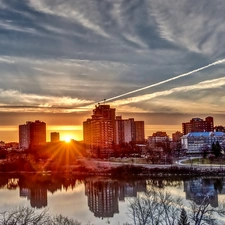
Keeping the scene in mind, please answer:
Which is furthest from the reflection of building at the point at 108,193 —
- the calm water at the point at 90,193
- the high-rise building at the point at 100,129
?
the high-rise building at the point at 100,129

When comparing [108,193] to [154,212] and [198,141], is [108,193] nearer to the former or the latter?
[154,212]

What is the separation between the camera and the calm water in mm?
11695

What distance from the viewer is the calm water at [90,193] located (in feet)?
38.4

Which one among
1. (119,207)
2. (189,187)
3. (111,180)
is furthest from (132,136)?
(119,207)

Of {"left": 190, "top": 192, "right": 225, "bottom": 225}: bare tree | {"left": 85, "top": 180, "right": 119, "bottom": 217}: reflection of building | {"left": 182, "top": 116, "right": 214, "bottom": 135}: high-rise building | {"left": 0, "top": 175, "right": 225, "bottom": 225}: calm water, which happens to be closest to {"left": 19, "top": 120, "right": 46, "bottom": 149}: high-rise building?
{"left": 182, "top": 116, "right": 214, "bottom": 135}: high-rise building

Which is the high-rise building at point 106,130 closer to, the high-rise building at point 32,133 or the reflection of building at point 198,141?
the high-rise building at point 32,133

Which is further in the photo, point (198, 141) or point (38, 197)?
point (198, 141)

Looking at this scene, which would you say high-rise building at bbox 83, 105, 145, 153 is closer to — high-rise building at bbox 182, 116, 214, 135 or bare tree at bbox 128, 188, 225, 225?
high-rise building at bbox 182, 116, 214, 135

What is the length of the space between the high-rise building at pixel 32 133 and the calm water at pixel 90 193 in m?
30.1

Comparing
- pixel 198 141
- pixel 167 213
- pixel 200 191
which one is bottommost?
pixel 200 191

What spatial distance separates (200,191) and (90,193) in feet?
14.4

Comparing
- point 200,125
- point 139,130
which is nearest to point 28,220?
point 200,125

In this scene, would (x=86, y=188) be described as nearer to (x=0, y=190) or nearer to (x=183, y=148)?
(x=0, y=190)

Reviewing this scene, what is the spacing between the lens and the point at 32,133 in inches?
2079
